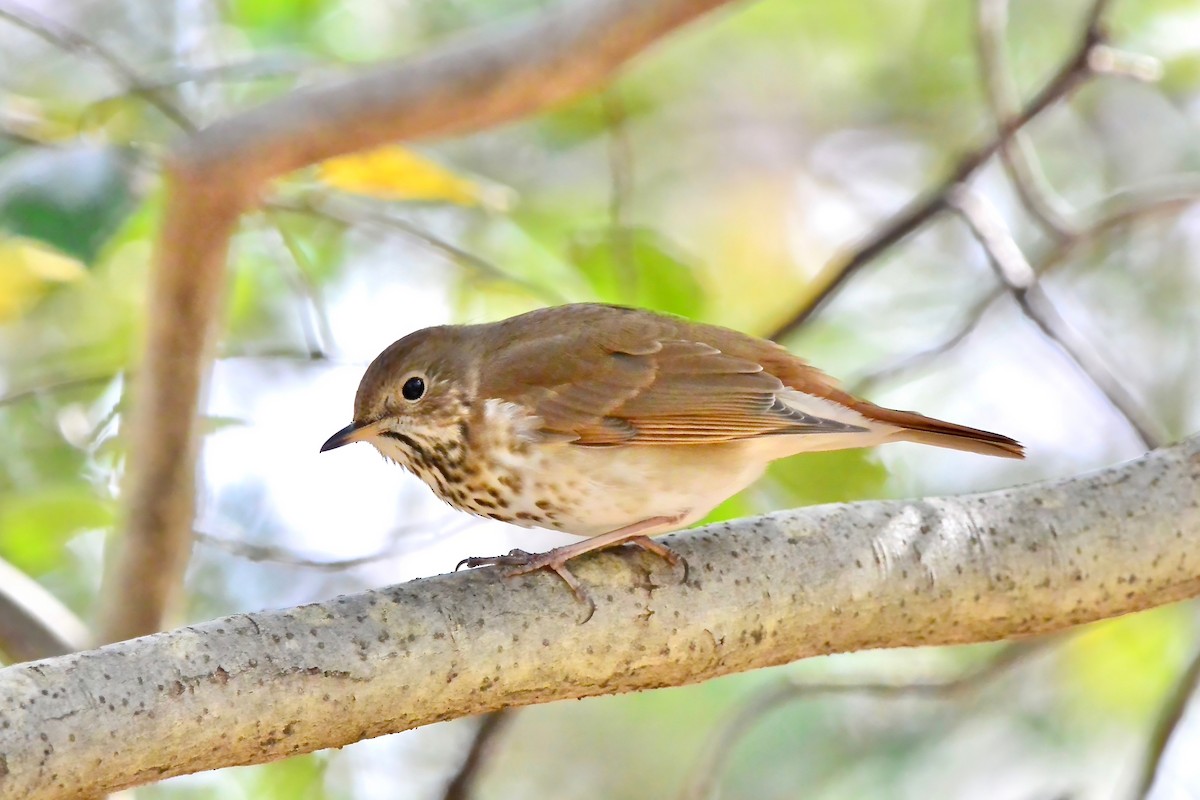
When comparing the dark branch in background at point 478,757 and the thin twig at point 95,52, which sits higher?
the thin twig at point 95,52

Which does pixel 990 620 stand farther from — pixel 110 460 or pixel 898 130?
pixel 898 130

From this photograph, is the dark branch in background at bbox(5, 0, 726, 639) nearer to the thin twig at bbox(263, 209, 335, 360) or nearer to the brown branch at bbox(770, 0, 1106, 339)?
the thin twig at bbox(263, 209, 335, 360)

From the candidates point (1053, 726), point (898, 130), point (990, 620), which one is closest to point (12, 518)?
point (990, 620)

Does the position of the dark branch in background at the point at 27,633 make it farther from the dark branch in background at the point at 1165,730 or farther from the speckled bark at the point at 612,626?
the dark branch in background at the point at 1165,730

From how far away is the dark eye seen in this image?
3172 millimetres

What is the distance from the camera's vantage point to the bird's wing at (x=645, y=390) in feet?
9.78

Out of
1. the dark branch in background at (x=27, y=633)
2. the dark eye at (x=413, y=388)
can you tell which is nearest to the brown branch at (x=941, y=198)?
the dark eye at (x=413, y=388)

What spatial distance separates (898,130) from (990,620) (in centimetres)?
510

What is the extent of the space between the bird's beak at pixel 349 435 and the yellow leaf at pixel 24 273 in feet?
2.69

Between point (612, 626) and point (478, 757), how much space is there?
1.10 meters

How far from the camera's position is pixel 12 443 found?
4.35 metres

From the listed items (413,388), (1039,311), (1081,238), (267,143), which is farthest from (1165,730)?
(267,143)

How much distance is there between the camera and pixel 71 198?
8.78 ft

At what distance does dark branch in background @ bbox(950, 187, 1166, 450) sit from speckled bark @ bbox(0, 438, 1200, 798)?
2.69 feet
